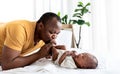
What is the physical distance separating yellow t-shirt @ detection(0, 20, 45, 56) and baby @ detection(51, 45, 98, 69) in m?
0.19

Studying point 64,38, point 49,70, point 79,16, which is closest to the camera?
point 49,70

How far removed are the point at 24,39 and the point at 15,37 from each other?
0.28ft

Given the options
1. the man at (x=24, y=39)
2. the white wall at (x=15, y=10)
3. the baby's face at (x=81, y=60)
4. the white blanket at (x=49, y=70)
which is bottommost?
the white blanket at (x=49, y=70)

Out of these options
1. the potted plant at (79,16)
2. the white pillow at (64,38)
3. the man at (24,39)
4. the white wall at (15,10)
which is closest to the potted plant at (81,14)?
the potted plant at (79,16)

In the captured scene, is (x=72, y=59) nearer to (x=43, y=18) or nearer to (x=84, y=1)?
(x=43, y=18)

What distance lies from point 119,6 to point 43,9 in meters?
1.06

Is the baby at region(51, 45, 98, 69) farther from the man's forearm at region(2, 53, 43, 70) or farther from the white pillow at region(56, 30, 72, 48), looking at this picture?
the white pillow at region(56, 30, 72, 48)

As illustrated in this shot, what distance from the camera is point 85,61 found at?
153cm

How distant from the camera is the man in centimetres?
145

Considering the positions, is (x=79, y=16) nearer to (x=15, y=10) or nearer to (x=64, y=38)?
(x=64, y=38)

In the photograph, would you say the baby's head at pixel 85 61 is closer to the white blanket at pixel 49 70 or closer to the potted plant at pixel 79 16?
→ the white blanket at pixel 49 70

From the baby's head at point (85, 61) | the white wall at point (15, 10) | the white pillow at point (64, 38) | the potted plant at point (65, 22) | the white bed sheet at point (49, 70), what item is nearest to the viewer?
the white bed sheet at point (49, 70)

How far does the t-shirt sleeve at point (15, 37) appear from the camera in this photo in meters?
1.44

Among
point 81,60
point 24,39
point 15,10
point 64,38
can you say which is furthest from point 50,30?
point 15,10
